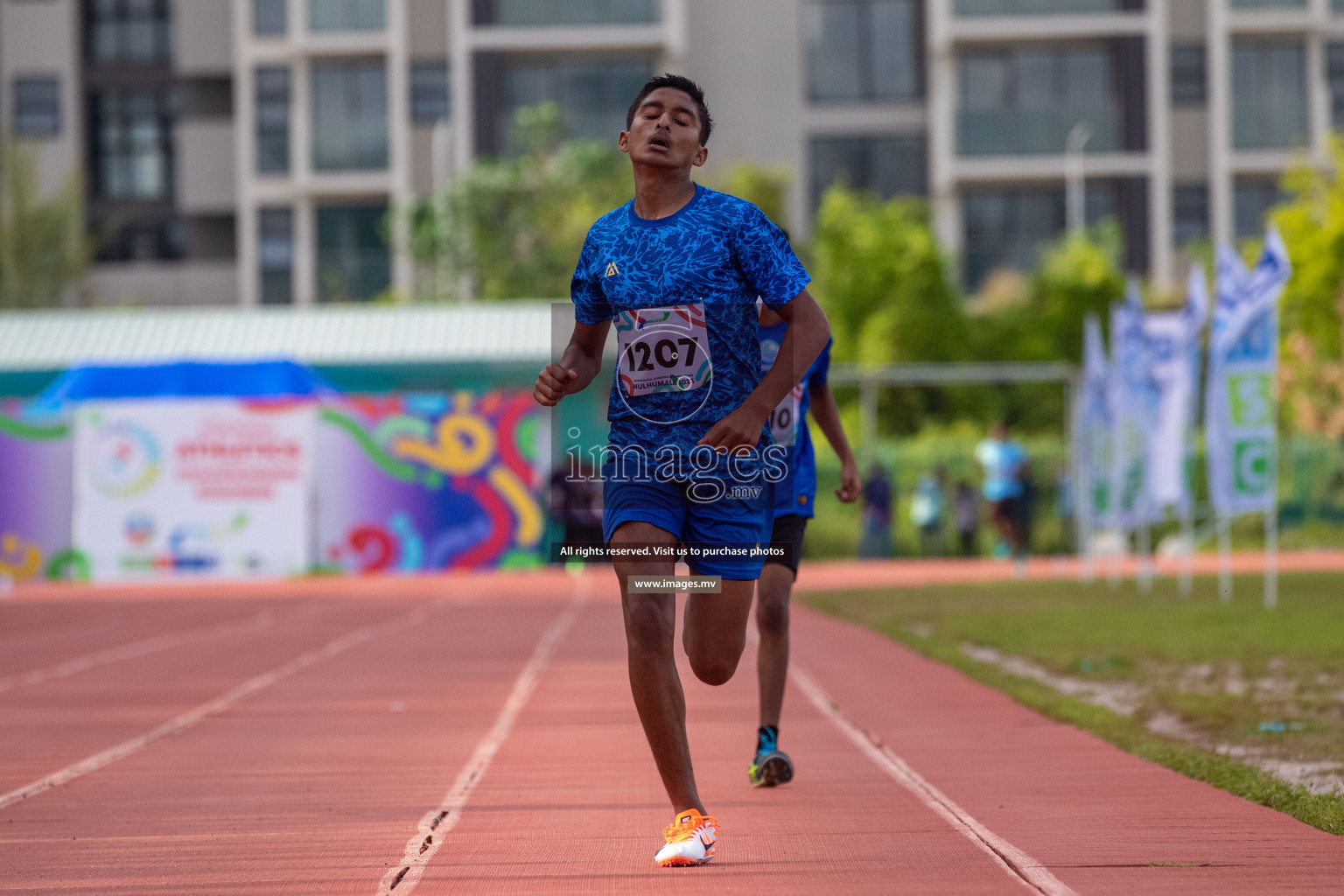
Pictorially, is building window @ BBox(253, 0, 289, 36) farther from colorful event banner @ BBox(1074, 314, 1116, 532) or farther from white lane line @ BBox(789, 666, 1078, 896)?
white lane line @ BBox(789, 666, 1078, 896)

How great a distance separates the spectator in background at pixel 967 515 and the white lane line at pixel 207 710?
1380 centimetres

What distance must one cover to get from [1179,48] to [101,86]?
3018 cm

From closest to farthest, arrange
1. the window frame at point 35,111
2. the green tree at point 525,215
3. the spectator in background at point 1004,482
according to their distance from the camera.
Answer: the spectator in background at point 1004,482 < the green tree at point 525,215 < the window frame at point 35,111

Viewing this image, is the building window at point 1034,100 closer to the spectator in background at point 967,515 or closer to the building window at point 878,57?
the building window at point 878,57

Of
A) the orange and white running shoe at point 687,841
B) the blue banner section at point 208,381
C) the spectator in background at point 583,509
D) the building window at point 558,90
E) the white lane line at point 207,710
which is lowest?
the white lane line at point 207,710


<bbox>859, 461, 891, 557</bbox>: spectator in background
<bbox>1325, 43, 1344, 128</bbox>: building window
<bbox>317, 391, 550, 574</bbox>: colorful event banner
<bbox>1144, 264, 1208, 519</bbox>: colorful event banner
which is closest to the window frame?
<bbox>317, 391, 550, 574</bbox>: colorful event banner

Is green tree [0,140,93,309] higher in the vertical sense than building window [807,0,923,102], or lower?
lower

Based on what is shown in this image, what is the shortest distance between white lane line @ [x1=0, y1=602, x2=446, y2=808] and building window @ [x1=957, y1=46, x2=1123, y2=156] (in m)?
30.1

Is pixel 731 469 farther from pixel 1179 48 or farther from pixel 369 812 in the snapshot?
pixel 1179 48

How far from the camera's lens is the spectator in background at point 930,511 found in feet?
97.7

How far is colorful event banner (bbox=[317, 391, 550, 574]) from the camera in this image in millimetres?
27375

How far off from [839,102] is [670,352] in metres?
42.5

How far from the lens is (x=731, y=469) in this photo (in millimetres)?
4941

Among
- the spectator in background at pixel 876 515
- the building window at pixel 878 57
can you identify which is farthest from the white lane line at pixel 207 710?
the building window at pixel 878 57
